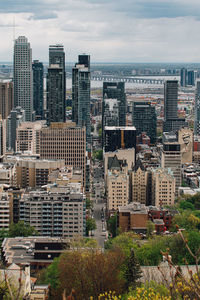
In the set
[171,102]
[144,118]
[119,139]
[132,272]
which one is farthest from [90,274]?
[171,102]

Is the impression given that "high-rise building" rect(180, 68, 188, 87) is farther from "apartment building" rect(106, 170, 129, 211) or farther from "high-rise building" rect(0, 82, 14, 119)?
"apartment building" rect(106, 170, 129, 211)

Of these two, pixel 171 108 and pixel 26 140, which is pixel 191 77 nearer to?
pixel 171 108

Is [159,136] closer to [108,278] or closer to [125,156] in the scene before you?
[125,156]

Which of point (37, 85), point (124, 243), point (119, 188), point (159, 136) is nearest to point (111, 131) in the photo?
point (119, 188)

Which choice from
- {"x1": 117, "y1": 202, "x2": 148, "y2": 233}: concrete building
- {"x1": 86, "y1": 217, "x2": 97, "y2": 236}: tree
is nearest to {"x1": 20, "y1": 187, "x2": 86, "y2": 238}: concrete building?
{"x1": 86, "y1": 217, "x2": 97, "y2": 236}: tree

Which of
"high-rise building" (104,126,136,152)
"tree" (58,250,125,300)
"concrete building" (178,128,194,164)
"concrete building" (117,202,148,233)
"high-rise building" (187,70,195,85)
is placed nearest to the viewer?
"tree" (58,250,125,300)

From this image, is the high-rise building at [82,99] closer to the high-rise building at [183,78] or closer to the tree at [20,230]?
the tree at [20,230]
